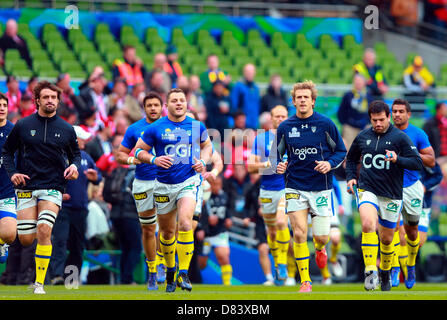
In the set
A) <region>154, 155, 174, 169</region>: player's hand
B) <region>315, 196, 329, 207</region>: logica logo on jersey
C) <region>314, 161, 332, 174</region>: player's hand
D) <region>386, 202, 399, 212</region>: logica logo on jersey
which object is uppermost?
<region>154, 155, 174, 169</region>: player's hand

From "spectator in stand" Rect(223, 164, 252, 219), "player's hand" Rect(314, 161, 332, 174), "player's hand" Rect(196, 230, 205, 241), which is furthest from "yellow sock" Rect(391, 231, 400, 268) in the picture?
"spectator in stand" Rect(223, 164, 252, 219)

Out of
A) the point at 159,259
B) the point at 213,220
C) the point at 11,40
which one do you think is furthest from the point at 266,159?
the point at 11,40

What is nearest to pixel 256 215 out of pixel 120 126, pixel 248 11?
pixel 120 126

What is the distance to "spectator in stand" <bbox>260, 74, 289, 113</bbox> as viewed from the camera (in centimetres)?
2269

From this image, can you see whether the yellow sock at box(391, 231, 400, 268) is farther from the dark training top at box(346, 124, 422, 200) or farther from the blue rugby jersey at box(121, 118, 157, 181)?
the blue rugby jersey at box(121, 118, 157, 181)

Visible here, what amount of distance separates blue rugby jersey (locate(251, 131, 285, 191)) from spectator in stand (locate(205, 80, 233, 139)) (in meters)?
4.46

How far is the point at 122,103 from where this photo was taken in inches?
814

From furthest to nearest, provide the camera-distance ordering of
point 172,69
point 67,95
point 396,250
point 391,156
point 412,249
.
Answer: point 172,69 → point 67,95 → point 412,249 → point 396,250 → point 391,156

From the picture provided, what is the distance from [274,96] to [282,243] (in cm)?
665

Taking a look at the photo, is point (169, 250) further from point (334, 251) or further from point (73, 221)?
point (334, 251)

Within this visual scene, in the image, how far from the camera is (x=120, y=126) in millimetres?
18938
